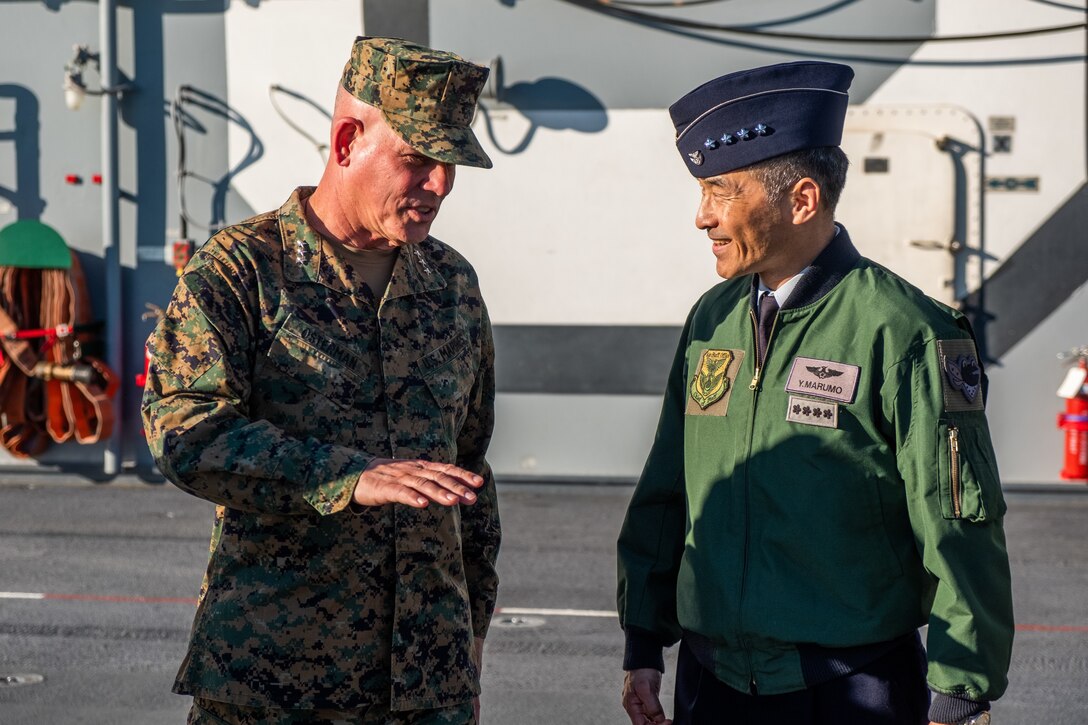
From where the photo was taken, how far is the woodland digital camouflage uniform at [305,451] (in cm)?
194

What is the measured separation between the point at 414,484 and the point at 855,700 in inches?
31.6

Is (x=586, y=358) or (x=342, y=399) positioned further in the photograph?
(x=586, y=358)

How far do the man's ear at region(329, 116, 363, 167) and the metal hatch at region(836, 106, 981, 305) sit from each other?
18.1 feet

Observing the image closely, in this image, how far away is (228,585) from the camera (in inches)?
81.0

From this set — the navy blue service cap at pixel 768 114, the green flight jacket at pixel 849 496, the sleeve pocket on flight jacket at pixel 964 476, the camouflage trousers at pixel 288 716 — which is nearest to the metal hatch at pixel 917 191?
the navy blue service cap at pixel 768 114

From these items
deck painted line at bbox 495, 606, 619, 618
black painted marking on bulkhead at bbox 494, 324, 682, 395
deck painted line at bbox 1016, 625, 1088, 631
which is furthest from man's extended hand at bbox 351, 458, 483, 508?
black painted marking on bulkhead at bbox 494, 324, 682, 395

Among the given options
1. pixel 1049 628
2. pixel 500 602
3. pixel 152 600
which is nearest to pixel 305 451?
pixel 500 602

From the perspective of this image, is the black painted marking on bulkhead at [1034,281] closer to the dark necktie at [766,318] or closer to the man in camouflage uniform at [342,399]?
the dark necktie at [766,318]

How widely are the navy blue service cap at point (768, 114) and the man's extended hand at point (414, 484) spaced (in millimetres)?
740

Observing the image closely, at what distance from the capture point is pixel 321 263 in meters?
2.14

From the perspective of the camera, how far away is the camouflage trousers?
2070 millimetres

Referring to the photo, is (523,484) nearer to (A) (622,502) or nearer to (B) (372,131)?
(A) (622,502)

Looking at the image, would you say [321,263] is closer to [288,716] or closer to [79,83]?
[288,716]

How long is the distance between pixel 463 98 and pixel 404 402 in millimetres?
520
